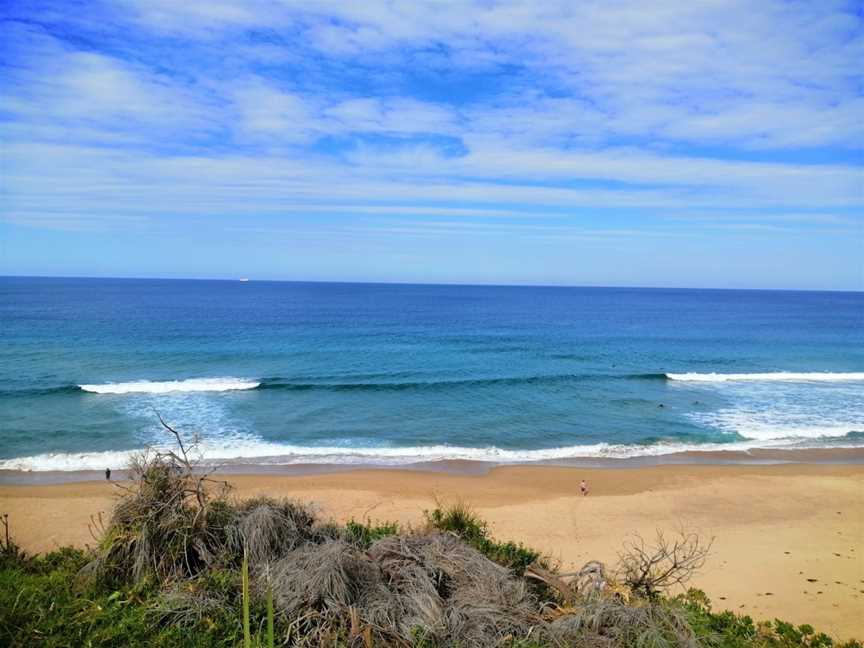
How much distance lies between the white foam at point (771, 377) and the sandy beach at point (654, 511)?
1614 centimetres

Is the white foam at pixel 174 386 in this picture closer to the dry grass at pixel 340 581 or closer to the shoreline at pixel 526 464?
the shoreline at pixel 526 464

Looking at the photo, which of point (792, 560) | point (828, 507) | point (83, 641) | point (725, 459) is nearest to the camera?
point (83, 641)

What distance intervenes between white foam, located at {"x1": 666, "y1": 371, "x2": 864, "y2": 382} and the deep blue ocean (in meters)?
0.20

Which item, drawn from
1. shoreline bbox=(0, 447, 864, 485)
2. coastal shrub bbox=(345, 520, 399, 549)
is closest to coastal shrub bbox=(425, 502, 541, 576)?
coastal shrub bbox=(345, 520, 399, 549)

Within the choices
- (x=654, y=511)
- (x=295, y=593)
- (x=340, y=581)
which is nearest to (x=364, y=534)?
(x=340, y=581)

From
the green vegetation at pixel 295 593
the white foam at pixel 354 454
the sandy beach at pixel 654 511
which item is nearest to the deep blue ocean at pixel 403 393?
the white foam at pixel 354 454

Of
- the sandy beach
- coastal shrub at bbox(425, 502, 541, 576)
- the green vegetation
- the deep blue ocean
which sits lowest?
the sandy beach

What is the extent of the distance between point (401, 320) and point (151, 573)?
217 ft

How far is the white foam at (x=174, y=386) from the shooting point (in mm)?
31719

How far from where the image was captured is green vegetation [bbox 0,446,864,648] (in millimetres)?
5918

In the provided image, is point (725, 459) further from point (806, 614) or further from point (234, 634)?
point (234, 634)

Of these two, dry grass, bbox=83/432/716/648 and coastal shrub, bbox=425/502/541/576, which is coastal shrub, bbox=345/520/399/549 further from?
coastal shrub, bbox=425/502/541/576

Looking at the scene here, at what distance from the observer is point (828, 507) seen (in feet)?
62.4

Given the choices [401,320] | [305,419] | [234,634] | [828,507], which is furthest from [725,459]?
[401,320]
